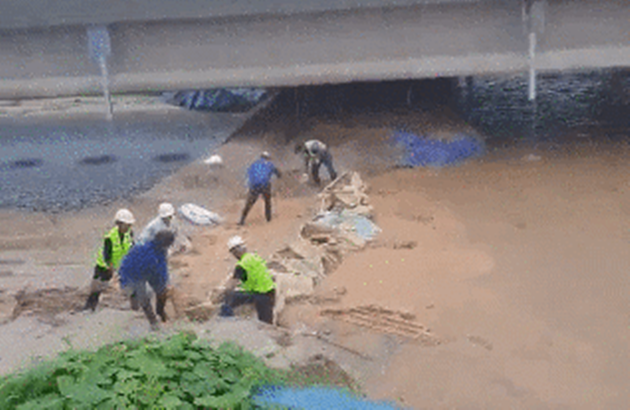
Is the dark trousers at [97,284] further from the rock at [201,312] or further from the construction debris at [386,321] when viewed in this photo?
the construction debris at [386,321]

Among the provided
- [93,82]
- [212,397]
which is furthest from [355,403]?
[93,82]

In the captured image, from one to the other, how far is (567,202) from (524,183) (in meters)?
1.55

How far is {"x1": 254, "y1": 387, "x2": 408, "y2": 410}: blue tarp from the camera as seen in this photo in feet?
20.4

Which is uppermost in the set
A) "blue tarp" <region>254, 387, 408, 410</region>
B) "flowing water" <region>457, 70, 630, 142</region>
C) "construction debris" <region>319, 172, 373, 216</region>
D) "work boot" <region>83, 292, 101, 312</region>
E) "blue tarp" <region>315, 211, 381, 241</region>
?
"flowing water" <region>457, 70, 630, 142</region>

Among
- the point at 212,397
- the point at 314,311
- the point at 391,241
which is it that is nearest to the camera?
the point at 212,397

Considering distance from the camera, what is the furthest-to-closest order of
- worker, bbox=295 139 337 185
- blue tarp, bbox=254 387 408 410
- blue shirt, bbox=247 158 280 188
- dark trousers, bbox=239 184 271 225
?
worker, bbox=295 139 337 185
dark trousers, bbox=239 184 271 225
blue shirt, bbox=247 158 280 188
blue tarp, bbox=254 387 408 410

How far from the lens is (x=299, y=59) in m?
16.5

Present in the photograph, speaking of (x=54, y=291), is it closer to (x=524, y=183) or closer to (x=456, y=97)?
(x=524, y=183)

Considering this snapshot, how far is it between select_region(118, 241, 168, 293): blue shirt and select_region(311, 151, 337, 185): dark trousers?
288 inches

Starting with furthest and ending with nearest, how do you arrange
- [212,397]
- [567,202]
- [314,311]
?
1. [567,202]
2. [314,311]
3. [212,397]

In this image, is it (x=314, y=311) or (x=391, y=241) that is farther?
(x=391, y=241)

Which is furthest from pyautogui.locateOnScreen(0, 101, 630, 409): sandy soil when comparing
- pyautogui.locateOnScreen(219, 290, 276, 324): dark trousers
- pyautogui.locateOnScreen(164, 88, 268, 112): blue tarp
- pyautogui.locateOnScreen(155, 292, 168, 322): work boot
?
pyautogui.locateOnScreen(164, 88, 268, 112): blue tarp

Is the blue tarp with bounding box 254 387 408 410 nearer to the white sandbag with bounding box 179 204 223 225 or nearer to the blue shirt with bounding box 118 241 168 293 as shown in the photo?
the blue shirt with bounding box 118 241 168 293

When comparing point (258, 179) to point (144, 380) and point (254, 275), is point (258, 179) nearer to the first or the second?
point (254, 275)
